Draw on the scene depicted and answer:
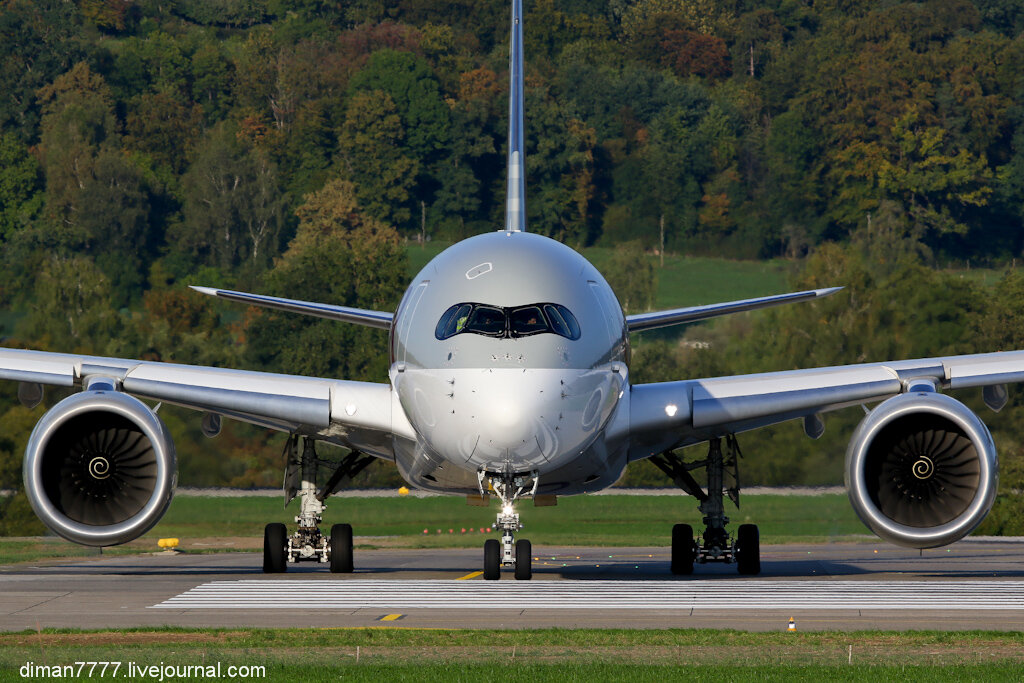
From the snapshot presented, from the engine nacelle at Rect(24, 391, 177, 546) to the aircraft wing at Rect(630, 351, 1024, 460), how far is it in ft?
17.8

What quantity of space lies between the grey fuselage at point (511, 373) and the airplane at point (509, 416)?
3 centimetres

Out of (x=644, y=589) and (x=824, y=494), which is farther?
(x=824, y=494)

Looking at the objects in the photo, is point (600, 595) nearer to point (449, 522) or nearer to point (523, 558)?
point (523, 558)

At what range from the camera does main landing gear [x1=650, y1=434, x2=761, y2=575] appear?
21.6 metres

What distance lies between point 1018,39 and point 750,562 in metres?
77.4

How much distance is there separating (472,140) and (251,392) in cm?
7106

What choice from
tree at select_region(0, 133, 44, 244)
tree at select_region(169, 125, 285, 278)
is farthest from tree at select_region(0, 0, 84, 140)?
tree at select_region(169, 125, 285, 278)

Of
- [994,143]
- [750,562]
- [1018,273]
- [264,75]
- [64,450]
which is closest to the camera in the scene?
[64,450]

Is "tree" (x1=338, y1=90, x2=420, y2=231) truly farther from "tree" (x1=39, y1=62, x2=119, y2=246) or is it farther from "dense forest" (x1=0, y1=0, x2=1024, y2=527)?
"tree" (x1=39, y1=62, x2=119, y2=246)

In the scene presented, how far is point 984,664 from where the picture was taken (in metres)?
12.0

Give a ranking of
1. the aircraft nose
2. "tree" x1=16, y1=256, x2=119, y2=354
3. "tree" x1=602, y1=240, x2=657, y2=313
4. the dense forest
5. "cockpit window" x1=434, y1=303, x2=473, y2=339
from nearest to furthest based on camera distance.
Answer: the aircraft nose < "cockpit window" x1=434, y1=303, x2=473, y2=339 < "tree" x1=16, y1=256, x2=119, y2=354 < "tree" x1=602, y1=240, x2=657, y2=313 < the dense forest

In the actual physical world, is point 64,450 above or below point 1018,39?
below

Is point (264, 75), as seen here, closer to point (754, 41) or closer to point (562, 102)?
point (562, 102)

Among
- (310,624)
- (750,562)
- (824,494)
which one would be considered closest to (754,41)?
(824,494)
